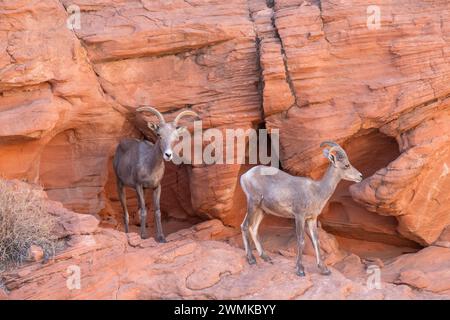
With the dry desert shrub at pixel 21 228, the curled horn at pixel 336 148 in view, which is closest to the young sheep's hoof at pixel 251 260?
the curled horn at pixel 336 148

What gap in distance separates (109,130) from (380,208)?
5.10 m

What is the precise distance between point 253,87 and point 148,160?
7.34 feet

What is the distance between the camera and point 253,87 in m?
11.6

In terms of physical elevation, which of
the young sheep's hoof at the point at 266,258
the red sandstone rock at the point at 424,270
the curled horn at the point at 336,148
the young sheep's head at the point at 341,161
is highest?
the curled horn at the point at 336,148

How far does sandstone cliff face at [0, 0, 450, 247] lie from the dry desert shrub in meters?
1.46

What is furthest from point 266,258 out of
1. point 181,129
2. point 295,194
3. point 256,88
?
point 256,88

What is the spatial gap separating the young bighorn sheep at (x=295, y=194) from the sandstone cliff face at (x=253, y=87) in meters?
1.15

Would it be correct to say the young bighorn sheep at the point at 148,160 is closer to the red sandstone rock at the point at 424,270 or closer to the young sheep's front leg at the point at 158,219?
the young sheep's front leg at the point at 158,219

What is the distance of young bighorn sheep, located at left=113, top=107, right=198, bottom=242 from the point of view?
1091 centimetres

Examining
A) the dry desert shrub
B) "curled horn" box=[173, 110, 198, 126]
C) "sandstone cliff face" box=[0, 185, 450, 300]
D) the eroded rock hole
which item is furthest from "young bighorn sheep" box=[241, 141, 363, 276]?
the dry desert shrub

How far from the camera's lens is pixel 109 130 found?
12.3 m

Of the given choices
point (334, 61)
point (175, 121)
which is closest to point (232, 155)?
point (175, 121)

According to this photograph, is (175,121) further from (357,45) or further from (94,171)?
(357,45)

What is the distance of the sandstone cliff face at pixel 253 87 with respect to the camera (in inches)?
429
